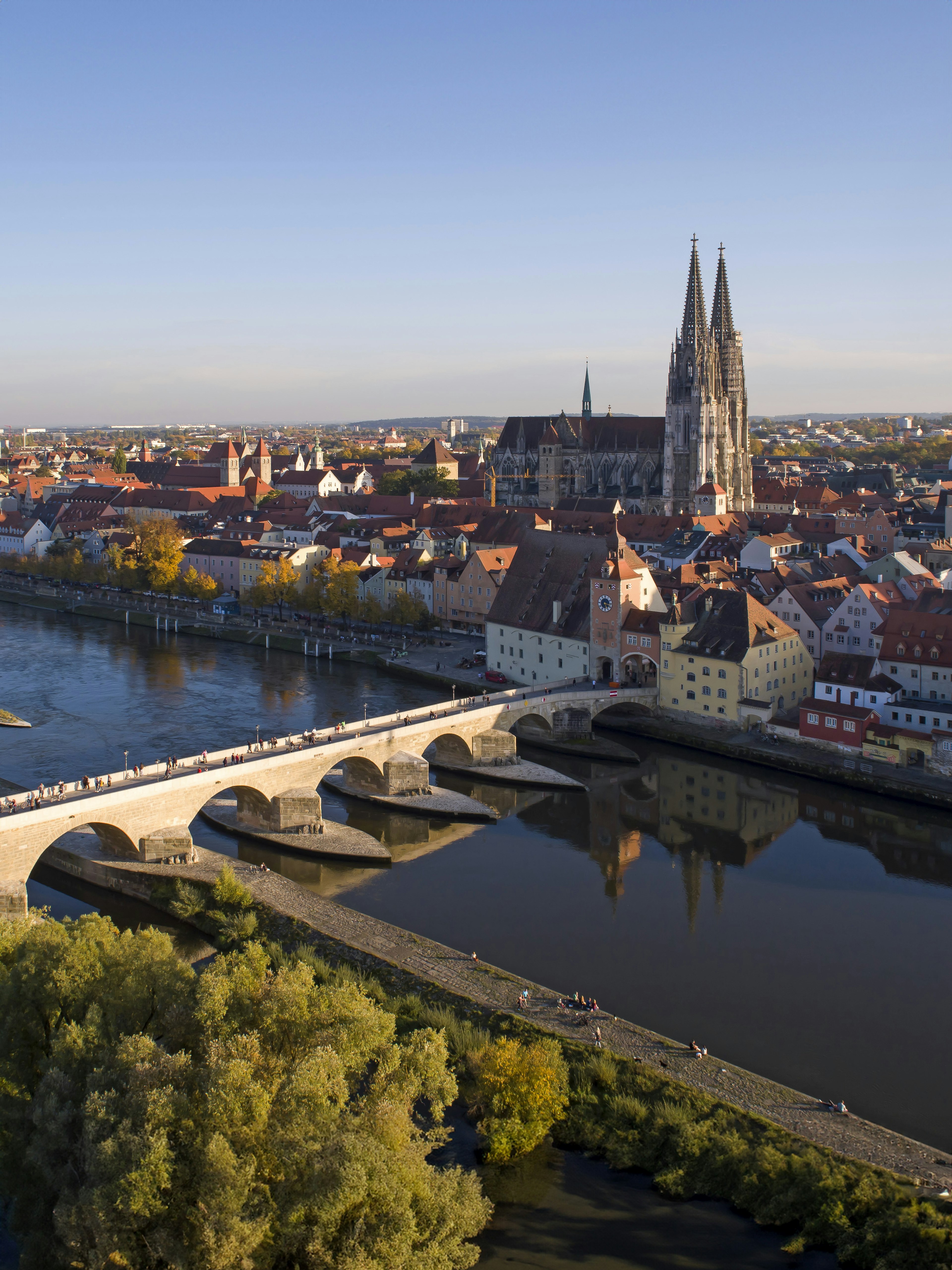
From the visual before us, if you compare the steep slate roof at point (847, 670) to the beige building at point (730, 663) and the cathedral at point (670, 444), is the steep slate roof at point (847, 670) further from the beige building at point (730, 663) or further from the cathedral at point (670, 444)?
the cathedral at point (670, 444)

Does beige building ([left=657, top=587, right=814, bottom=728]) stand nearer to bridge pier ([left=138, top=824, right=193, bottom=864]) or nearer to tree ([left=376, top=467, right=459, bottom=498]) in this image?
bridge pier ([left=138, top=824, right=193, bottom=864])

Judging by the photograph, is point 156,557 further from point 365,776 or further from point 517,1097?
point 517,1097

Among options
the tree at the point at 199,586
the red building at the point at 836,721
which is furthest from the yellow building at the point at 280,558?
the red building at the point at 836,721

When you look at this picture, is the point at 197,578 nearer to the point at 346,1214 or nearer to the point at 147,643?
the point at 147,643

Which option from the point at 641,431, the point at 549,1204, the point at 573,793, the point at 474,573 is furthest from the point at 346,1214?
the point at 641,431

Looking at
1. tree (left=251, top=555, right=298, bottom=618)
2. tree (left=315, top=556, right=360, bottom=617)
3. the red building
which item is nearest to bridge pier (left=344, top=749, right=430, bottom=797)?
the red building

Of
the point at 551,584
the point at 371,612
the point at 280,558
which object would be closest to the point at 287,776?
the point at 551,584

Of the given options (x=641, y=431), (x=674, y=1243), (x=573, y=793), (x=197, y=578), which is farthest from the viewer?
(x=641, y=431)
